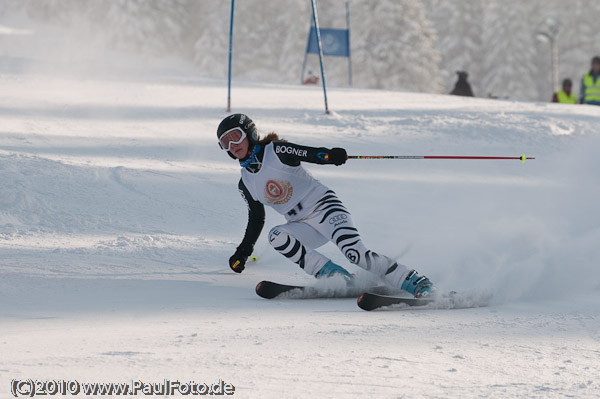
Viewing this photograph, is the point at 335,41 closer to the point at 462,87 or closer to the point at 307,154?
the point at 462,87

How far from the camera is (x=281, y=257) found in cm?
499

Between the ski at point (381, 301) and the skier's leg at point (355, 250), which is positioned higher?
the skier's leg at point (355, 250)

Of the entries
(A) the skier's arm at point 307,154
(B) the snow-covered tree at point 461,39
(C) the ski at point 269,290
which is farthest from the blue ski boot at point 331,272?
(B) the snow-covered tree at point 461,39

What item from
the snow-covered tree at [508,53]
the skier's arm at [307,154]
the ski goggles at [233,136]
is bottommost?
the snow-covered tree at [508,53]

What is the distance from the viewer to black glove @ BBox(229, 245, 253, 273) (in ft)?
14.1

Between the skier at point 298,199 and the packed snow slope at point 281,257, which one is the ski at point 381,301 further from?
the skier at point 298,199

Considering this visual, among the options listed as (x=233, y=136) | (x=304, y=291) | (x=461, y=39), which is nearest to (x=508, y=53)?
(x=461, y=39)

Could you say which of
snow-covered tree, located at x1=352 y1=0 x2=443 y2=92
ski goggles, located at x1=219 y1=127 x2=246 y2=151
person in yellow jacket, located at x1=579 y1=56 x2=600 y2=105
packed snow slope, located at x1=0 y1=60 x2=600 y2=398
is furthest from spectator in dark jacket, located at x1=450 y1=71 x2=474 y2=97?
snow-covered tree, located at x1=352 y1=0 x2=443 y2=92

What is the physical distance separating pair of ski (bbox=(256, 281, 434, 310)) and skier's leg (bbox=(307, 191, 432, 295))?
11cm

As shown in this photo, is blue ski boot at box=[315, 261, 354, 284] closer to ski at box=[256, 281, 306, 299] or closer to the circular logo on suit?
ski at box=[256, 281, 306, 299]

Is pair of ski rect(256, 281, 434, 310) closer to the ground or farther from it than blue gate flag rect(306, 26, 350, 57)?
closer to the ground

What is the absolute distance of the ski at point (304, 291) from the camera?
3699 millimetres

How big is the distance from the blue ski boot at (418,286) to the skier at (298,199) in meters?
0.08

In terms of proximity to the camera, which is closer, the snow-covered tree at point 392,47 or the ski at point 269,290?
the ski at point 269,290
